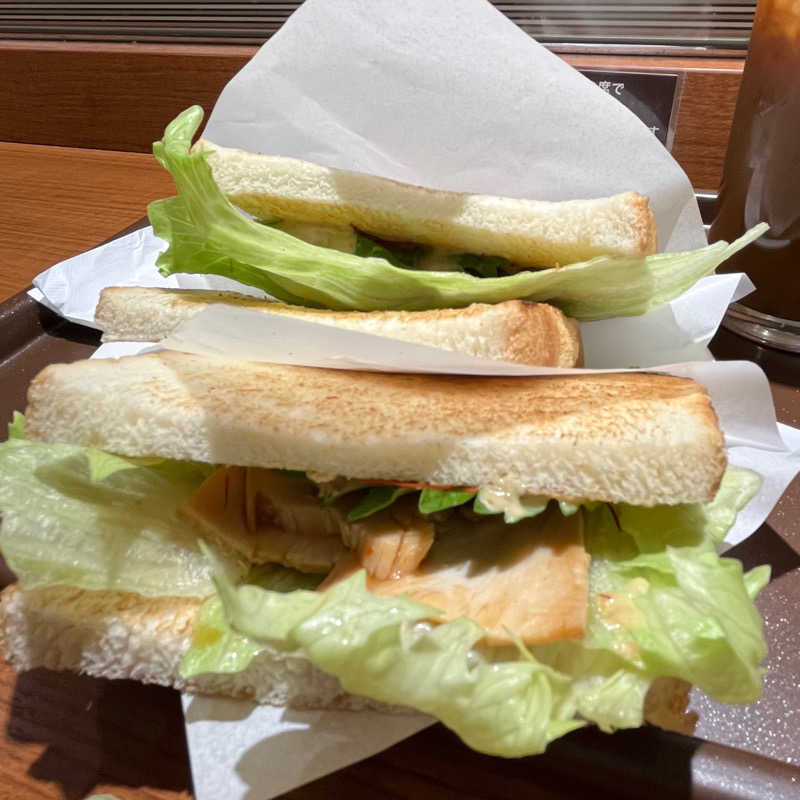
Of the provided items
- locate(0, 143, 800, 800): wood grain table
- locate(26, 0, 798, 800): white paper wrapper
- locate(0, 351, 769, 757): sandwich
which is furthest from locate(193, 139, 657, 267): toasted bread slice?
locate(0, 143, 800, 800): wood grain table

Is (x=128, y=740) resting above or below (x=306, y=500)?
below

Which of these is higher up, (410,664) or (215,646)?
(410,664)

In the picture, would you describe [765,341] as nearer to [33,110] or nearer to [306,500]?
[306,500]

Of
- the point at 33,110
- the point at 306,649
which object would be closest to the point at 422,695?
the point at 306,649

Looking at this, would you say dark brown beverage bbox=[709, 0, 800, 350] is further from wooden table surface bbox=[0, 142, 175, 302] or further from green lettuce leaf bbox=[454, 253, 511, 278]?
wooden table surface bbox=[0, 142, 175, 302]

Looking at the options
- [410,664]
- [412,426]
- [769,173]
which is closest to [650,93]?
[769,173]

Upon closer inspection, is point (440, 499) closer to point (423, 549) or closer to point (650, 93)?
point (423, 549)
